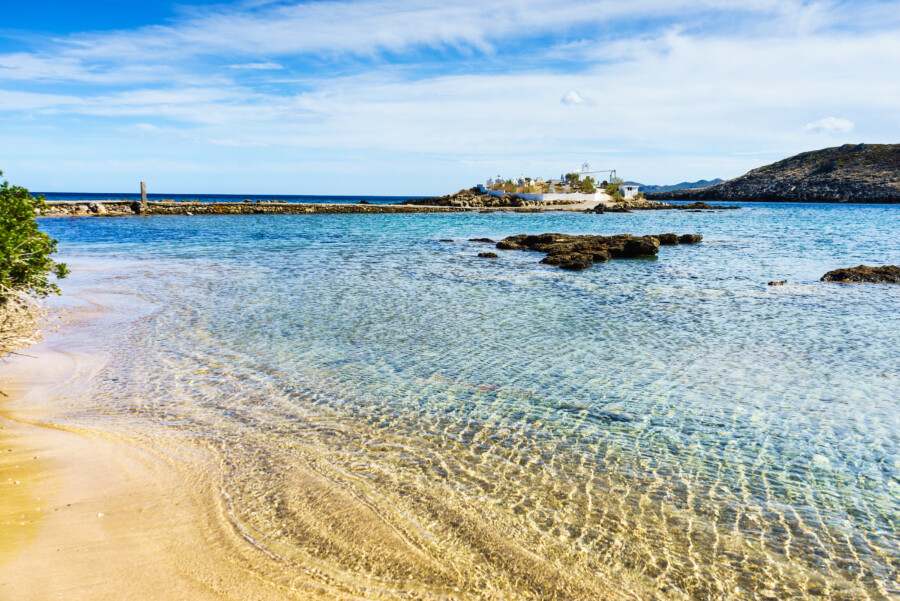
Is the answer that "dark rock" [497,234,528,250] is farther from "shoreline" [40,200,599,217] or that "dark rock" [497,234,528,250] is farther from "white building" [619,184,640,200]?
"white building" [619,184,640,200]

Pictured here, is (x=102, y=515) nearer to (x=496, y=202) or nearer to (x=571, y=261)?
(x=571, y=261)

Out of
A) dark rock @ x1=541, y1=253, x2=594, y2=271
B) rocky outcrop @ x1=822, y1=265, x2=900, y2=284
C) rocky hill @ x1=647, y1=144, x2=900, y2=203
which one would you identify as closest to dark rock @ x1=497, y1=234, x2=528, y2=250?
dark rock @ x1=541, y1=253, x2=594, y2=271

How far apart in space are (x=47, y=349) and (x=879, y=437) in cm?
1465

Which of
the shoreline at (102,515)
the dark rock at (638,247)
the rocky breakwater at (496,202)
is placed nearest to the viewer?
the shoreline at (102,515)

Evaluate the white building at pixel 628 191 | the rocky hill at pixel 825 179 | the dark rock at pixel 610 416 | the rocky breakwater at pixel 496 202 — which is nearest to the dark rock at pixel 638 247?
the dark rock at pixel 610 416

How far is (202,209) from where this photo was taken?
3019 inches

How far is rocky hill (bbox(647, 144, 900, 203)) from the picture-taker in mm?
133875

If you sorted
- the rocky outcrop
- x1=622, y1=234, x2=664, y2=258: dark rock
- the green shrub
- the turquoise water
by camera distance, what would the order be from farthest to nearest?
x1=622, y1=234, x2=664, y2=258: dark rock < the rocky outcrop < the green shrub < the turquoise water

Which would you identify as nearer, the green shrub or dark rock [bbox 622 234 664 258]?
the green shrub

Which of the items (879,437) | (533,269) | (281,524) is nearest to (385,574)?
(281,524)

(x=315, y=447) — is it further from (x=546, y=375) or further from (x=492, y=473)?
(x=546, y=375)

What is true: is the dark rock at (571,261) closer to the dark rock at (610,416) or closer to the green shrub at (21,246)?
the dark rock at (610,416)

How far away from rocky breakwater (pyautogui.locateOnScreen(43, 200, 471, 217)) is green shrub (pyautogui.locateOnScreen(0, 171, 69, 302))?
6586cm

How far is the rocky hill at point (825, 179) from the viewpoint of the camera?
134 meters
